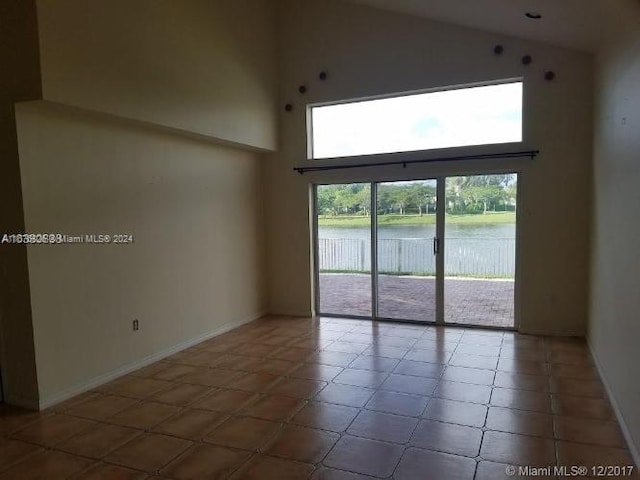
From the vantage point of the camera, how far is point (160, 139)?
438 centimetres

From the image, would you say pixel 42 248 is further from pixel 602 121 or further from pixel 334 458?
pixel 602 121

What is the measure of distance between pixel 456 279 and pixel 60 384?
13.7ft

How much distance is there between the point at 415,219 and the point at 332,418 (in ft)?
9.98

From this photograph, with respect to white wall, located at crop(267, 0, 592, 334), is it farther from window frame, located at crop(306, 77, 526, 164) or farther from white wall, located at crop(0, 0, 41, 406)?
white wall, located at crop(0, 0, 41, 406)

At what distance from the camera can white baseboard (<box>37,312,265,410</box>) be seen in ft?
11.0

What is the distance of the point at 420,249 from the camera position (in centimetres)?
545

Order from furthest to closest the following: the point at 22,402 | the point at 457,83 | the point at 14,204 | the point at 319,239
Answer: the point at 319,239, the point at 457,83, the point at 22,402, the point at 14,204

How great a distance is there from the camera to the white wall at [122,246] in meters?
3.32

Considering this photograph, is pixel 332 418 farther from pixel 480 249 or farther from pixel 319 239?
pixel 319 239

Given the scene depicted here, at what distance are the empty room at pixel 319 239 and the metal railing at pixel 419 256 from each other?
1.1 inches

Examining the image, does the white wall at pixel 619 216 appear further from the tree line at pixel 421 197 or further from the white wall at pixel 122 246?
the white wall at pixel 122 246

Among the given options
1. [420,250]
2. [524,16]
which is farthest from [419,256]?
[524,16]

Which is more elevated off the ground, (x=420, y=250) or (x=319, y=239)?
(x=319, y=239)

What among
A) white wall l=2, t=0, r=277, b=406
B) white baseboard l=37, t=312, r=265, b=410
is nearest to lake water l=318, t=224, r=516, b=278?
white wall l=2, t=0, r=277, b=406
